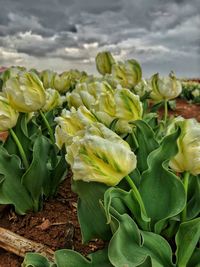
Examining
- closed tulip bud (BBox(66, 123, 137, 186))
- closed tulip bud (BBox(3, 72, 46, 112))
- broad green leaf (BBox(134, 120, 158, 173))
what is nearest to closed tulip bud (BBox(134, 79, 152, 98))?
closed tulip bud (BBox(3, 72, 46, 112))

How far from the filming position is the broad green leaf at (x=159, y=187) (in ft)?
4.41

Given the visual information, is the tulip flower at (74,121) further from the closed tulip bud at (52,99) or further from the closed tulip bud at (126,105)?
the closed tulip bud at (52,99)

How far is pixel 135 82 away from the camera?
2334 mm

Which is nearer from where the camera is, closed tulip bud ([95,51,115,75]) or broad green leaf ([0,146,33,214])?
broad green leaf ([0,146,33,214])

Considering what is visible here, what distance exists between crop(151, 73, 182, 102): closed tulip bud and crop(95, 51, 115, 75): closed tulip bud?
1.38 ft

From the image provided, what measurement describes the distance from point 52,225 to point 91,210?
22.8 inches

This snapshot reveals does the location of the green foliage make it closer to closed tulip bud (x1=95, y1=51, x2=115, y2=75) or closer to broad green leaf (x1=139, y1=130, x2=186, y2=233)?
broad green leaf (x1=139, y1=130, x2=186, y2=233)

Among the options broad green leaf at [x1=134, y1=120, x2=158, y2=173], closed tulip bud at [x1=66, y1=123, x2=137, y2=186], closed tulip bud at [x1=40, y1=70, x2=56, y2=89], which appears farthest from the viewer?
closed tulip bud at [x1=40, y1=70, x2=56, y2=89]

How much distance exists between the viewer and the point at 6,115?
1.79 meters

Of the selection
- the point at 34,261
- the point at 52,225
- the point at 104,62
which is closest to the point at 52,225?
the point at 52,225

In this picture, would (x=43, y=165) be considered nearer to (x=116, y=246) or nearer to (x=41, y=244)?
(x=41, y=244)

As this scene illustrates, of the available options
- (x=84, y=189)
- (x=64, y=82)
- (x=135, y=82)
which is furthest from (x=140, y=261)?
(x=64, y=82)

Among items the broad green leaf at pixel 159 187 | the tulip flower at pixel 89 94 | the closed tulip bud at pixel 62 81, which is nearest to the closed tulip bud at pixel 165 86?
the tulip flower at pixel 89 94

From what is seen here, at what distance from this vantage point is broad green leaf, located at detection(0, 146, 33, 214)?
196 cm
